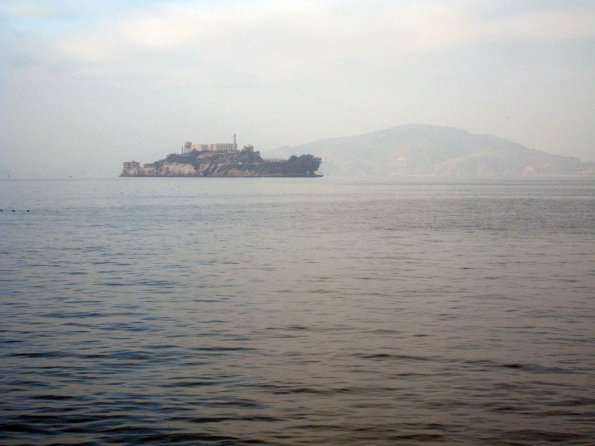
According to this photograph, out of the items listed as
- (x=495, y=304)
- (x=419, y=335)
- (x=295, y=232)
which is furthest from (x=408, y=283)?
(x=295, y=232)

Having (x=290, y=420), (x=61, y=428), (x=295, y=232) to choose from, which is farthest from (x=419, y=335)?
(x=295, y=232)

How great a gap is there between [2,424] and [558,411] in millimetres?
7280

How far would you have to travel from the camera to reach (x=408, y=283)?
2227 centimetres

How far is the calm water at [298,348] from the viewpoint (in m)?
9.73


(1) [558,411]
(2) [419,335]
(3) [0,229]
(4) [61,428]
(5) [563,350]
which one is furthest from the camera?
(3) [0,229]

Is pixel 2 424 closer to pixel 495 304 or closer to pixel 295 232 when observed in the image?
pixel 495 304

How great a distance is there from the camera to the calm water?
9727 mm

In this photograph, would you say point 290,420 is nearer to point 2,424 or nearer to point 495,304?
point 2,424

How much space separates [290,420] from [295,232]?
33047 mm

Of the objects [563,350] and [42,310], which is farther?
[42,310]

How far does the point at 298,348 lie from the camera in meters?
13.9

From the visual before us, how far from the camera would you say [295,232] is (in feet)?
141

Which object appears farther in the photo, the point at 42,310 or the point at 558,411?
the point at 42,310

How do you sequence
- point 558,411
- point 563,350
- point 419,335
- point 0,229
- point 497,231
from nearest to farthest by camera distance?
point 558,411 → point 563,350 → point 419,335 → point 497,231 → point 0,229
